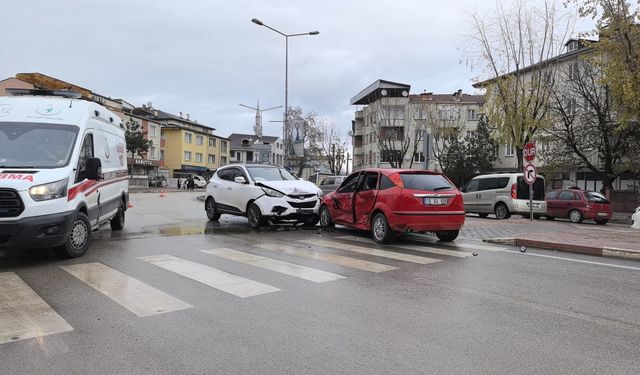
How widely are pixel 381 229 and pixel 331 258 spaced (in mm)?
2192

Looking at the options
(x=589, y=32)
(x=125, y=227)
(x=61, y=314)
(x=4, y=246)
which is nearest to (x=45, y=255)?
(x=4, y=246)

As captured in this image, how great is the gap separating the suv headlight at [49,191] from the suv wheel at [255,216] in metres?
5.49

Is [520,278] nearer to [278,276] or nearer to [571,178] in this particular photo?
[278,276]

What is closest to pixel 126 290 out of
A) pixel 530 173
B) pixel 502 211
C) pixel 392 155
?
pixel 530 173

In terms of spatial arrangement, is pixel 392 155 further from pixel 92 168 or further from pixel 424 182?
pixel 92 168

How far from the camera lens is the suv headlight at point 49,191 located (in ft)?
22.5

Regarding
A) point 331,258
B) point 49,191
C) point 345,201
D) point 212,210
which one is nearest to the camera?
point 49,191

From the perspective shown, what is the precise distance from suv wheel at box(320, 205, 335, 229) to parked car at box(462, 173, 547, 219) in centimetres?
980

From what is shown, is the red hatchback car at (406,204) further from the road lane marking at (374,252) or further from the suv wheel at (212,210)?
the suv wheel at (212,210)

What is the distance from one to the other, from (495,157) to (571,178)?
9.98 meters

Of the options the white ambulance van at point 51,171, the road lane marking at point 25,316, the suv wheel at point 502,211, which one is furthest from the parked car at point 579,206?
the road lane marking at point 25,316

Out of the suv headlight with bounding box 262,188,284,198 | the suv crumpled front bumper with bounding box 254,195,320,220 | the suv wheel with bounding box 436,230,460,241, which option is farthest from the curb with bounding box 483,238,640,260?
the suv headlight with bounding box 262,188,284,198

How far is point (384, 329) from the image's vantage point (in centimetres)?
445

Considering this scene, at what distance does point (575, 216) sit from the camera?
821 inches
